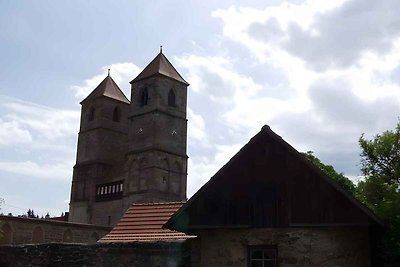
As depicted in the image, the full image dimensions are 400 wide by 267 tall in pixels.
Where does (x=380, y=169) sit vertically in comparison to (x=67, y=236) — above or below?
above

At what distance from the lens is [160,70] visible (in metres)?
51.2

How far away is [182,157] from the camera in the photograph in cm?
5044

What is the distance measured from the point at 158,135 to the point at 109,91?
488 inches

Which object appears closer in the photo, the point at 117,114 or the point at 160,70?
the point at 160,70

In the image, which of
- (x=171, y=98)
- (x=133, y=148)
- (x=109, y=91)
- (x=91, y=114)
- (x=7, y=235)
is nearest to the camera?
(x=7, y=235)

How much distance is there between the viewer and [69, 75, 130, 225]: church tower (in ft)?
175

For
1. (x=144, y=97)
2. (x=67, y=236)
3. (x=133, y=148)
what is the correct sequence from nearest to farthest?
(x=67, y=236) → (x=133, y=148) → (x=144, y=97)

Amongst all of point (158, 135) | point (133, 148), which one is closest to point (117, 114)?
point (133, 148)

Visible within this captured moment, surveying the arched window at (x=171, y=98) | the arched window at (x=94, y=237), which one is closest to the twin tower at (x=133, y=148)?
the arched window at (x=171, y=98)

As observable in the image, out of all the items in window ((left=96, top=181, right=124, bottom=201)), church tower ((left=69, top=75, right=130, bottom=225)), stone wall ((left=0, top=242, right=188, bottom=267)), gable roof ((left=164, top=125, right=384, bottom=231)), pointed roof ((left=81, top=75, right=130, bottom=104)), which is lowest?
stone wall ((left=0, top=242, right=188, bottom=267))

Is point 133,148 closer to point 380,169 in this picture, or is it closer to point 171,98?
point 171,98

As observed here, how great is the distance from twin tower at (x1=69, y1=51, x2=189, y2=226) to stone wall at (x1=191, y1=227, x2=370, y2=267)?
35613 mm

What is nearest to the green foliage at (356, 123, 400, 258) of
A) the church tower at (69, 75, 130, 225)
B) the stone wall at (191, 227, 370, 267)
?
the stone wall at (191, 227, 370, 267)

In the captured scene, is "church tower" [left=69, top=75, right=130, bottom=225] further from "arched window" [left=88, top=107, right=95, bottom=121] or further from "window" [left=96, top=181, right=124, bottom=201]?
"window" [left=96, top=181, right=124, bottom=201]
